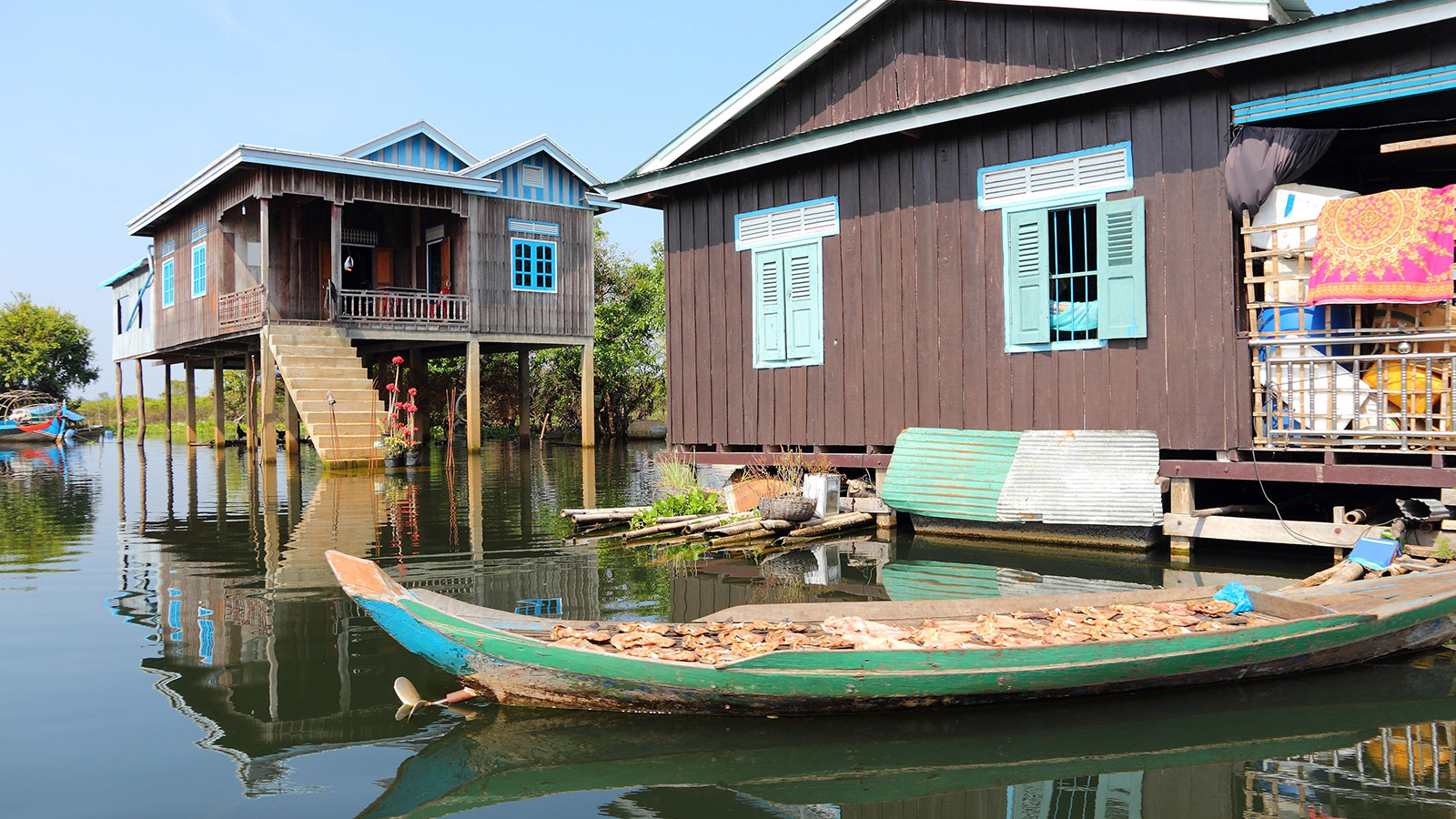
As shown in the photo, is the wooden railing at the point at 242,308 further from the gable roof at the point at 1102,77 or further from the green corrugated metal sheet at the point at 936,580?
the green corrugated metal sheet at the point at 936,580

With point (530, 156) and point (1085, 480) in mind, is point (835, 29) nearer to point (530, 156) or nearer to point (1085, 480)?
point (1085, 480)

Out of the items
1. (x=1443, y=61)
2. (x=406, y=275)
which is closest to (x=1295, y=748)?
(x=1443, y=61)

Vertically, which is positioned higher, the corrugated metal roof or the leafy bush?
the corrugated metal roof

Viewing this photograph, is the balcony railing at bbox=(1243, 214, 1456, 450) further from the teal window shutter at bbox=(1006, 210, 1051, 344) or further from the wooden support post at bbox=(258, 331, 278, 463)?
the wooden support post at bbox=(258, 331, 278, 463)

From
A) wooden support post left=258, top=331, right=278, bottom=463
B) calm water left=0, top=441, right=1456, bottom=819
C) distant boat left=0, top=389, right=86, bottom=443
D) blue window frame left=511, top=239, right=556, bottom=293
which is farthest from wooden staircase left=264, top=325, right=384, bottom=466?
distant boat left=0, top=389, right=86, bottom=443

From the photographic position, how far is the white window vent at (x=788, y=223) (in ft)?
41.5

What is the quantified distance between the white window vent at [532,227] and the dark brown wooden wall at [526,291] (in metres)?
0.09

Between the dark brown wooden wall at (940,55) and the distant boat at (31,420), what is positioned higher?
the dark brown wooden wall at (940,55)

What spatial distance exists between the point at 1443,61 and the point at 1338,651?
5392 mm

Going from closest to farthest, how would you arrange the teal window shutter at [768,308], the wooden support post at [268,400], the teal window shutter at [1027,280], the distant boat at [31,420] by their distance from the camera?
the teal window shutter at [1027,280] < the teal window shutter at [768,308] < the wooden support post at [268,400] < the distant boat at [31,420]

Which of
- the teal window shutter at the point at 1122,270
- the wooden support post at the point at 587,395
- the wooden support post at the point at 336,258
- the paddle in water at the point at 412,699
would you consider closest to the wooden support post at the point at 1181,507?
the teal window shutter at the point at 1122,270

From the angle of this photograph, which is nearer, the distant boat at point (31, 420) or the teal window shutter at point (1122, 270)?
the teal window shutter at point (1122, 270)

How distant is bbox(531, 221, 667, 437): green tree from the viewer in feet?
108

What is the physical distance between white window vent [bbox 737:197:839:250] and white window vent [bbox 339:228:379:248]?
1546 centimetres
